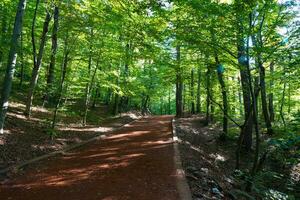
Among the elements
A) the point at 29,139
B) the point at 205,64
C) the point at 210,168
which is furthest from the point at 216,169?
the point at 29,139

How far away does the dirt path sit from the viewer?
5742 mm

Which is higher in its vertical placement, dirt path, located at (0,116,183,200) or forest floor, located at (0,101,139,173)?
forest floor, located at (0,101,139,173)

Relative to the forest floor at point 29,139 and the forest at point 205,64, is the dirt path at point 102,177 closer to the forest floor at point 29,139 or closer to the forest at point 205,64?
the forest at point 205,64

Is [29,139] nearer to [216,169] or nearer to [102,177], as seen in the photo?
[102,177]

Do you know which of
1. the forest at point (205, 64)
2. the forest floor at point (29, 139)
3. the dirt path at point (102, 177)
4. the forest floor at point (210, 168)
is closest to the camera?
the dirt path at point (102, 177)

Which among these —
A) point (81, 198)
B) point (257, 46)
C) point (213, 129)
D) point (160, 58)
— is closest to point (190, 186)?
point (81, 198)

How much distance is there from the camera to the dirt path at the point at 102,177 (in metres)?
5.74

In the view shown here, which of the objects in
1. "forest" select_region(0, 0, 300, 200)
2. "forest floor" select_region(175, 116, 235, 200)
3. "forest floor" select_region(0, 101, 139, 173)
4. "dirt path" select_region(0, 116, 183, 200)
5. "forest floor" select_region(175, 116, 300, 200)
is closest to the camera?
"dirt path" select_region(0, 116, 183, 200)

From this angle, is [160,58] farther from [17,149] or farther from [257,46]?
[17,149]

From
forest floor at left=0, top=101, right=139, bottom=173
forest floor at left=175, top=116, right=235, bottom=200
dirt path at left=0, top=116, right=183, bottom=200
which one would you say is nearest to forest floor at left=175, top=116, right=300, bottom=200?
forest floor at left=175, top=116, right=235, bottom=200

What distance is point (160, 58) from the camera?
15664 mm

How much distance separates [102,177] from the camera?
272 inches

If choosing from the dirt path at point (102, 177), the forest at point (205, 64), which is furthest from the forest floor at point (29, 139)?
the dirt path at point (102, 177)

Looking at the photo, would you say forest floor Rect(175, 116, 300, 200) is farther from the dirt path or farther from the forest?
the dirt path
